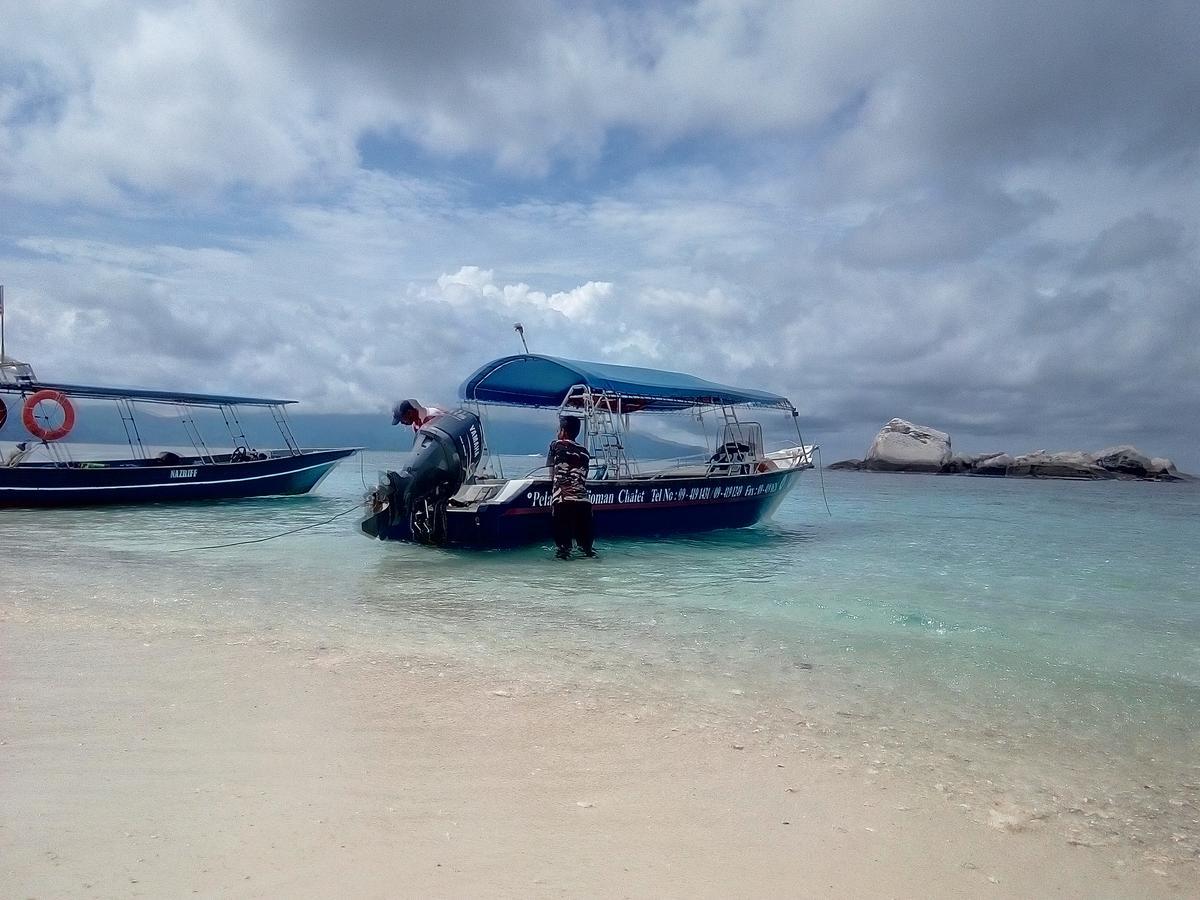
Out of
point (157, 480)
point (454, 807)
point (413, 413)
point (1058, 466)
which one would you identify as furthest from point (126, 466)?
point (1058, 466)

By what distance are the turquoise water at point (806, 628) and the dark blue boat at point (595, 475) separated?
0.53 m

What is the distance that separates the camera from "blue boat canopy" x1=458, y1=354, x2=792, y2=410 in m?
13.6

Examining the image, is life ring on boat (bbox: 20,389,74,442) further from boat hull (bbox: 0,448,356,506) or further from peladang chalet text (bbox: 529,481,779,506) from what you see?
peladang chalet text (bbox: 529,481,779,506)

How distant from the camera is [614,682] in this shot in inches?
213

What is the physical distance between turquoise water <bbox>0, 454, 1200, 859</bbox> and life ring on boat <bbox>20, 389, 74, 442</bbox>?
14.2 ft

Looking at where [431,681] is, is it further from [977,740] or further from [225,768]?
[977,740]

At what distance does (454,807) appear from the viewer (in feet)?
10.7

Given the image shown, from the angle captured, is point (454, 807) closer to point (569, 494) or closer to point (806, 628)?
point (806, 628)

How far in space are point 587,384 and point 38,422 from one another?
47.9 feet

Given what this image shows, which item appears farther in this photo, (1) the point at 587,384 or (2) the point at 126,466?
(2) the point at 126,466

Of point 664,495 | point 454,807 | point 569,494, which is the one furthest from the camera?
point 664,495

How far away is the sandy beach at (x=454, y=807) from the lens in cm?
271

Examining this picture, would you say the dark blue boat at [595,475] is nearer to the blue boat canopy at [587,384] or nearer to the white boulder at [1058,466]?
the blue boat canopy at [587,384]

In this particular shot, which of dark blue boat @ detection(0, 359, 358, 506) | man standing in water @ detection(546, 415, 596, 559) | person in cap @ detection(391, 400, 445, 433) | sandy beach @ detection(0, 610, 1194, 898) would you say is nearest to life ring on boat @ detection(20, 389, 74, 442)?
dark blue boat @ detection(0, 359, 358, 506)
